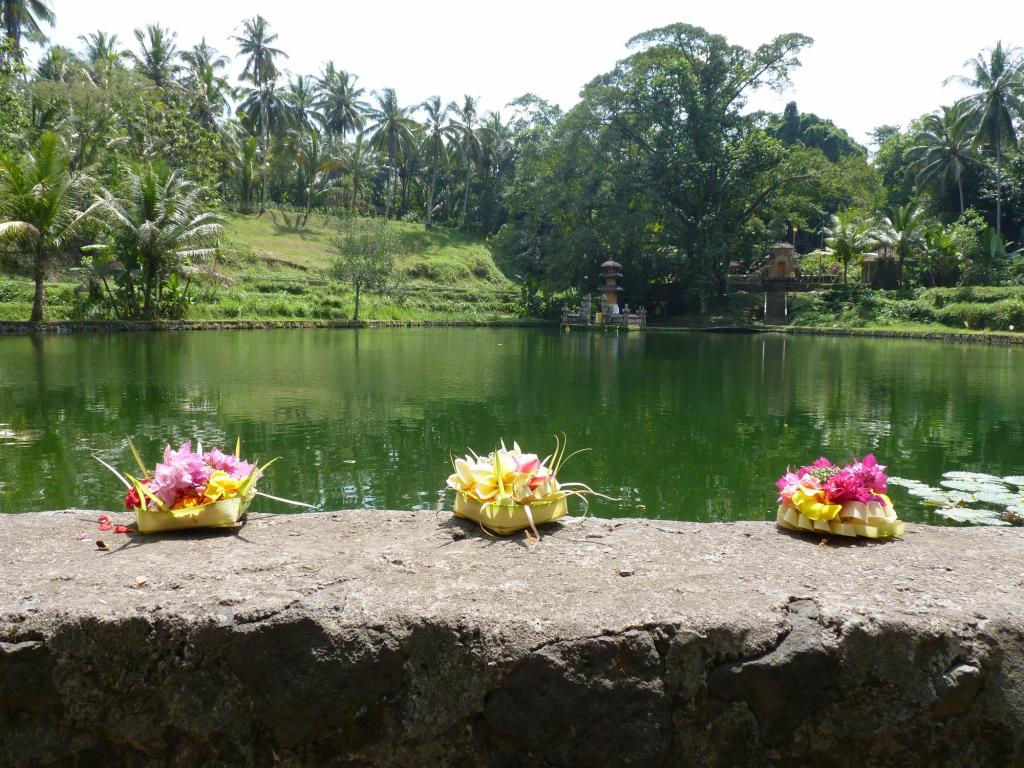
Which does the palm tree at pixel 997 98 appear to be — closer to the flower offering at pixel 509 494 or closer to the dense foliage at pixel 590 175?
the dense foliage at pixel 590 175

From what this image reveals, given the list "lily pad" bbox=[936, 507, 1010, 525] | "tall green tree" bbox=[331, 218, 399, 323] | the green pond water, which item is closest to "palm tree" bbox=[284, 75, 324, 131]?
"tall green tree" bbox=[331, 218, 399, 323]

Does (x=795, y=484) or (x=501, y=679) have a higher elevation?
(x=795, y=484)

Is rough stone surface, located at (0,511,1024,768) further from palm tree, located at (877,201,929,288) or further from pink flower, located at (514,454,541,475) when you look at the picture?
palm tree, located at (877,201,929,288)

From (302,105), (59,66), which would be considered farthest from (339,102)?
(59,66)

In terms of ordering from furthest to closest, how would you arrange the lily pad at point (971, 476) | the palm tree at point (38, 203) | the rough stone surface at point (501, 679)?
the palm tree at point (38, 203), the lily pad at point (971, 476), the rough stone surface at point (501, 679)

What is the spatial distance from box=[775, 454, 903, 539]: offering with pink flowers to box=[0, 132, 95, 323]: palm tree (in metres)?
27.6

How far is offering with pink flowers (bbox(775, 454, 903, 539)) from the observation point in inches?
85.0

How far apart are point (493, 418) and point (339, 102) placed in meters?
52.9

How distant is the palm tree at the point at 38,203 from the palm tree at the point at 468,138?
35.1 m

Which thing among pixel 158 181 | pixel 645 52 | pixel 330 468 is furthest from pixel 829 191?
pixel 330 468

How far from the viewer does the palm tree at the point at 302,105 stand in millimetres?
52000

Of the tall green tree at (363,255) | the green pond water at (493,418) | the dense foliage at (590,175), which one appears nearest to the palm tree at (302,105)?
the dense foliage at (590,175)

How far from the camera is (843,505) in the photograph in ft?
7.20

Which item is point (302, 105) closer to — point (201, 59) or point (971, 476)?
point (201, 59)
